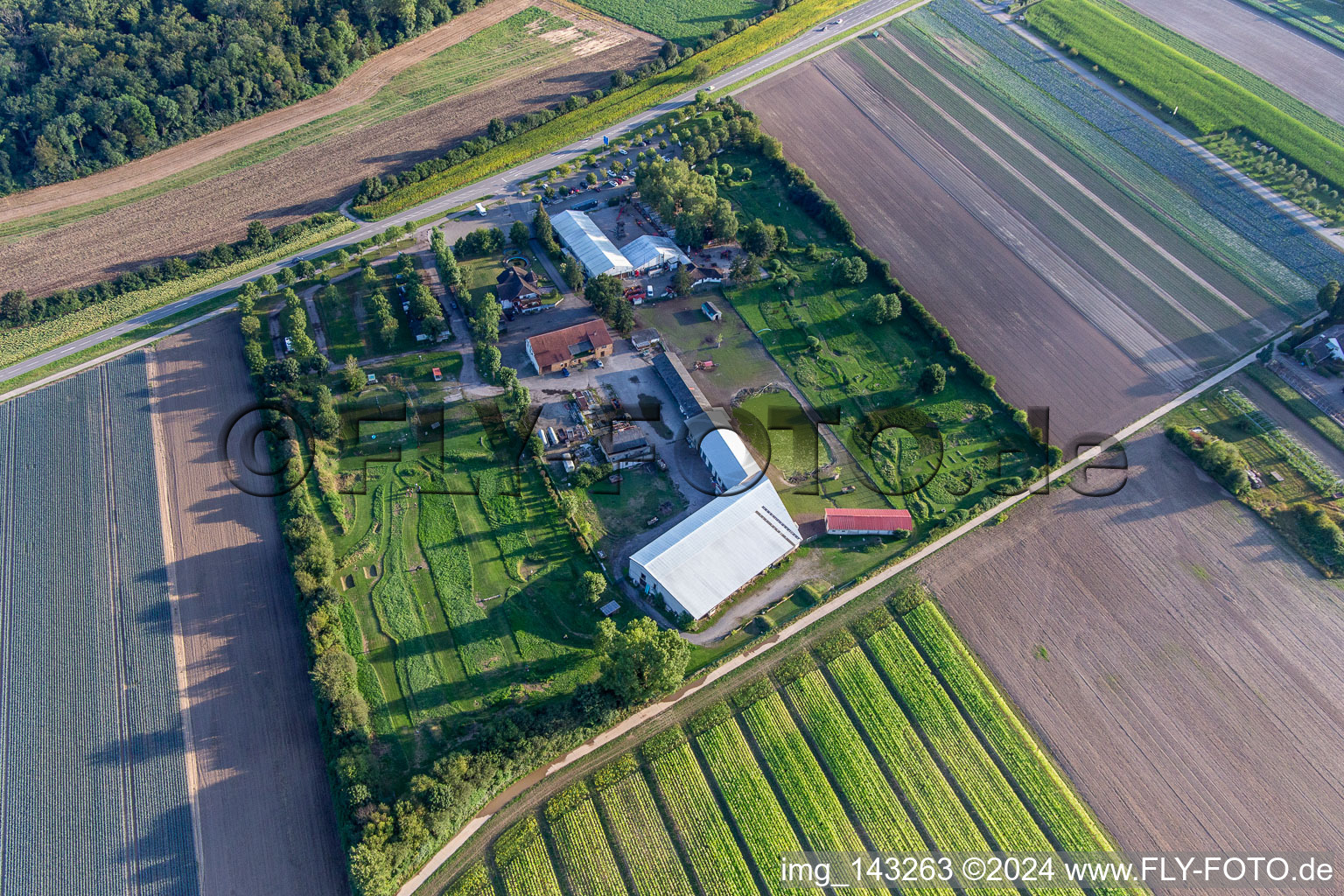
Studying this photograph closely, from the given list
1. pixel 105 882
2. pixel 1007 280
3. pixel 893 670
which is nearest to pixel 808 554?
pixel 893 670

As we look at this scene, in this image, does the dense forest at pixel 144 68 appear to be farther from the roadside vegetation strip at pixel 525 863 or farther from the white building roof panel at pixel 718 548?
the roadside vegetation strip at pixel 525 863

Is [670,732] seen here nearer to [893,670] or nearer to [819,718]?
[819,718]

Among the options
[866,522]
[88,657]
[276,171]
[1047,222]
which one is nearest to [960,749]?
[866,522]

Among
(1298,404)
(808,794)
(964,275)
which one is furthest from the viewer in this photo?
(964,275)

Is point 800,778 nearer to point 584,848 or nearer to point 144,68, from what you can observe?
point 584,848

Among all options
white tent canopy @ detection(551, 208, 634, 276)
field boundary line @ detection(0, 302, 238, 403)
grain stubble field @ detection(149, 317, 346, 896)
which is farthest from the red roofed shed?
field boundary line @ detection(0, 302, 238, 403)
